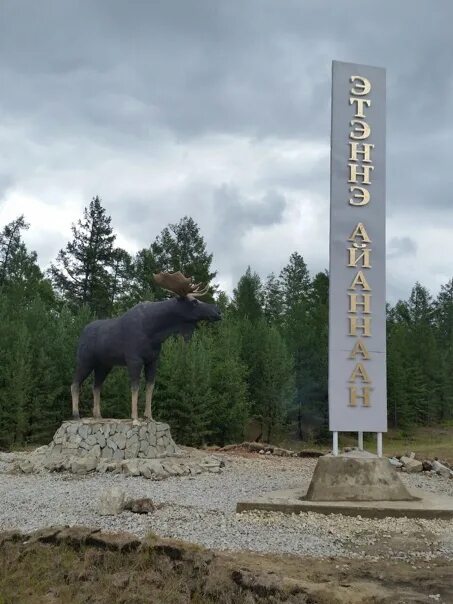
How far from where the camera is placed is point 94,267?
31375mm

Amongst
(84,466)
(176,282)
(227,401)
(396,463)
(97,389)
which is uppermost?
(176,282)

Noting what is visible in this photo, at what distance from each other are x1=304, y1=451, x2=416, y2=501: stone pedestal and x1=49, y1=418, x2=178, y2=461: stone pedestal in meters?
4.12

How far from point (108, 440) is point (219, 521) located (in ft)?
15.6

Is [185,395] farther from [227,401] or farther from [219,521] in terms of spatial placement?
[219,521]

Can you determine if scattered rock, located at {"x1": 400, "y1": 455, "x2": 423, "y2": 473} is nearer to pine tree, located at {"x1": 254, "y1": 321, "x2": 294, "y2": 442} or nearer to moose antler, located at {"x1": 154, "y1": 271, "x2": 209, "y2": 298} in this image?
moose antler, located at {"x1": 154, "y1": 271, "x2": 209, "y2": 298}

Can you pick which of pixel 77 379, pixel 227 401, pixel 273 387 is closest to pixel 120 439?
pixel 77 379

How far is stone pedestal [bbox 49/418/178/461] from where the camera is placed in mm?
10922

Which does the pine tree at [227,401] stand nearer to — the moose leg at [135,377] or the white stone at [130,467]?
the moose leg at [135,377]

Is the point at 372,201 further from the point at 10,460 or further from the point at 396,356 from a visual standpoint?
the point at 396,356

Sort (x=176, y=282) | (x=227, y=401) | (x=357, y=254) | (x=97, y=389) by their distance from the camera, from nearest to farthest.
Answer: (x=357, y=254) < (x=176, y=282) < (x=97, y=389) < (x=227, y=401)

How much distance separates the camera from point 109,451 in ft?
35.9

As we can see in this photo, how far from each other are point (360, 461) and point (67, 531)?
12.3ft

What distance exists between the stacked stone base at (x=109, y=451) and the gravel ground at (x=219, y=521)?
2.25ft

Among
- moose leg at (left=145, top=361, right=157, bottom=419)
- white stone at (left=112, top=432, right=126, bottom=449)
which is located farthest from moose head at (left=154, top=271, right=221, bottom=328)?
white stone at (left=112, top=432, right=126, bottom=449)
